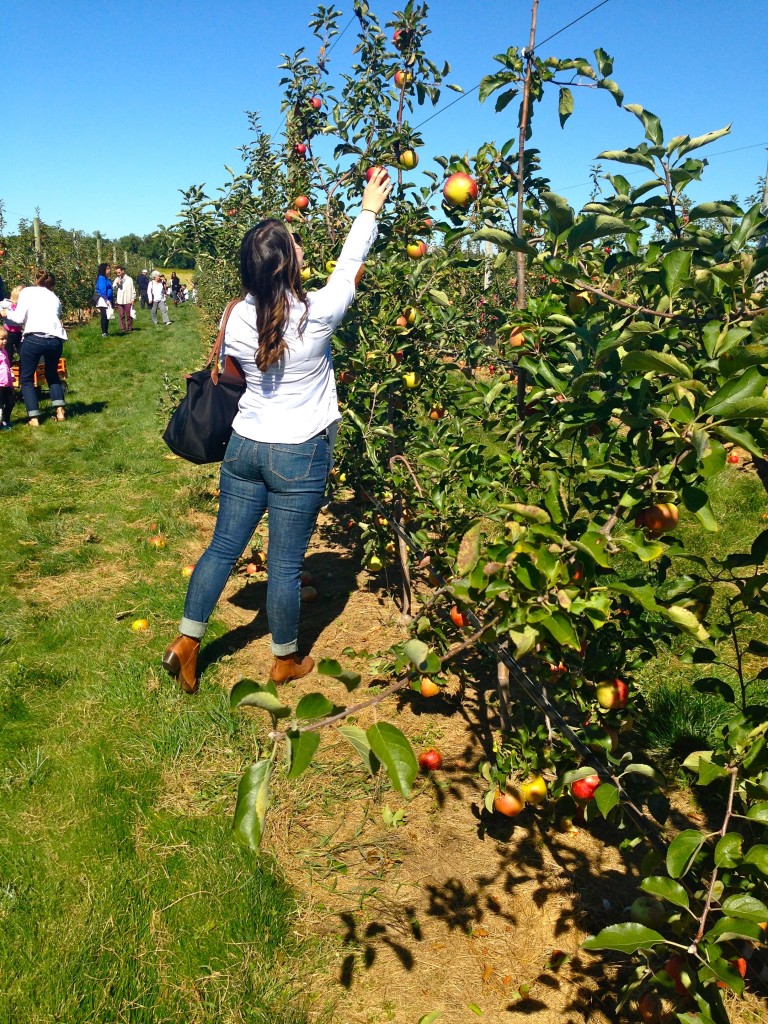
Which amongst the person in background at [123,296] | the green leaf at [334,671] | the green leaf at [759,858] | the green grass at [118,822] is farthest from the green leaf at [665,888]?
the person in background at [123,296]

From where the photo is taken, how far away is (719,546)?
14.7ft

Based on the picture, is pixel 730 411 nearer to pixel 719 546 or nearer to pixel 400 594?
pixel 400 594

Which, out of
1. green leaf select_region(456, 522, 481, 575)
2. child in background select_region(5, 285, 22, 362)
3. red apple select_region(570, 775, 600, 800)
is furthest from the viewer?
child in background select_region(5, 285, 22, 362)

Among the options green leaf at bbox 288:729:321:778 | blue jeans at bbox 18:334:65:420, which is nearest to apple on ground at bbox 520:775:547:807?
green leaf at bbox 288:729:321:778

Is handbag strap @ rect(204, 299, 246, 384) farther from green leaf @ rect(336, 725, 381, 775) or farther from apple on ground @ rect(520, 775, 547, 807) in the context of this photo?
green leaf @ rect(336, 725, 381, 775)

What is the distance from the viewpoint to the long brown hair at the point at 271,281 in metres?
2.52

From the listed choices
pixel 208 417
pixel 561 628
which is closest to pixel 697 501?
pixel 561 628

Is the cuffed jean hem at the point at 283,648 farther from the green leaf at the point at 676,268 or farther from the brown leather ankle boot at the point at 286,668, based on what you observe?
the green leaf at the point at 676,268

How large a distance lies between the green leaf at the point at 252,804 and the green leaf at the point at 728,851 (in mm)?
833

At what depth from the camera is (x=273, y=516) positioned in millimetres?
2838

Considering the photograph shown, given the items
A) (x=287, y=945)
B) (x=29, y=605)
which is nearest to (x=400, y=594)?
(x=29, y=605)

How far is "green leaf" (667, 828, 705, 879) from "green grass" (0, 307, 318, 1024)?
97cm

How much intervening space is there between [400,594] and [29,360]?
5.67 metres

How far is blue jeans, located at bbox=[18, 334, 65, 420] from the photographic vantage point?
25.5ft
